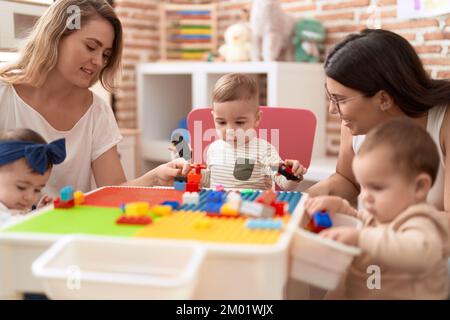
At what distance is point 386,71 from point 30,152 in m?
0.82

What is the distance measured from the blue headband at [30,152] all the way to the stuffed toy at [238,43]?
1.82m

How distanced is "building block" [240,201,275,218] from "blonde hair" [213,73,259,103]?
0.59 m

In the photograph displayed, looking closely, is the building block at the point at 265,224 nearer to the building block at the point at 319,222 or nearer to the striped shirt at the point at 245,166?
the building block at the point at 319,222

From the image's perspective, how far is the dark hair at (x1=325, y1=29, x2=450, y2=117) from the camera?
122 cm

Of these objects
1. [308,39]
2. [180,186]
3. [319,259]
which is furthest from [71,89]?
[308,39]

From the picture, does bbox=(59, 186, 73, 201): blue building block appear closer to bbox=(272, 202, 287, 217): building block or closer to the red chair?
bbox=(272, 202, 287, 217): building block

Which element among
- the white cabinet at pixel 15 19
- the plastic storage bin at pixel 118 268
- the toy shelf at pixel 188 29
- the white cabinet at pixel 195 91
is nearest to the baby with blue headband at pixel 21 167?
the plastic storage bin at pixel 118 268

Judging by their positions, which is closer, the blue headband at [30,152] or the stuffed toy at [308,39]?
the blue headband at [30,152]

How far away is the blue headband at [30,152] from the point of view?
1.13 meters

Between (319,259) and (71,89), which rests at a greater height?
(71,89)

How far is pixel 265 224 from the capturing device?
0.86 meters

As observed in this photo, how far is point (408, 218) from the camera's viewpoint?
2.95ft

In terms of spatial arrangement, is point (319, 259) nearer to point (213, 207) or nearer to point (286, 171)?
point (213, 207)

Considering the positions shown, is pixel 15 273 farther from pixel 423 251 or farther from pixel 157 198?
pixel 423 251
